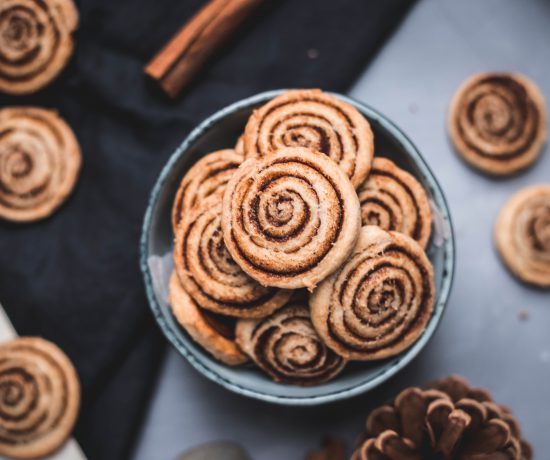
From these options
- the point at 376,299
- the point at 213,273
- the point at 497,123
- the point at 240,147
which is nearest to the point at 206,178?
the point at 240,147

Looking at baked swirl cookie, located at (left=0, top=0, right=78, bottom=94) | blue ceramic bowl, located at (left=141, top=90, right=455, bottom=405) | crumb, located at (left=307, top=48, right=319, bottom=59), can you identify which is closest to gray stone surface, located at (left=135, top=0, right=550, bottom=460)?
crumb, located at (left=307, top=48, right=319, bottom=59)

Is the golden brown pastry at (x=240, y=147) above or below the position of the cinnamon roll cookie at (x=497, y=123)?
below

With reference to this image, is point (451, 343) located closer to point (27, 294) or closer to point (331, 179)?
point (331, 179)

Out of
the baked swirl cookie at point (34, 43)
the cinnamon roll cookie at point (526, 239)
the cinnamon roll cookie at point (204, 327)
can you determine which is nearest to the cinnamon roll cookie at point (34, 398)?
the cinnamon roll cookie at point (204, 327)

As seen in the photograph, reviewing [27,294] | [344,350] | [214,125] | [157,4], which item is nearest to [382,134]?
[214,125]

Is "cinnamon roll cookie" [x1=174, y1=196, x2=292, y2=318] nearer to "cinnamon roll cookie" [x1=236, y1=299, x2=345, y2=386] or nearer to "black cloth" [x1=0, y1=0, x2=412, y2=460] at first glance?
"cinnamon roll cookie" [x1=236, y1=299, x2=345, y2=386]

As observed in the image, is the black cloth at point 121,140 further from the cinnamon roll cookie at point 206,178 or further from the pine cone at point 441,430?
the pine cone at point 441,430

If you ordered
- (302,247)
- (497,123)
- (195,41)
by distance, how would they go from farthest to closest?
(497,123), (195,41), (302,247)

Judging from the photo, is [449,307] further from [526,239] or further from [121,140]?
[121,140]
